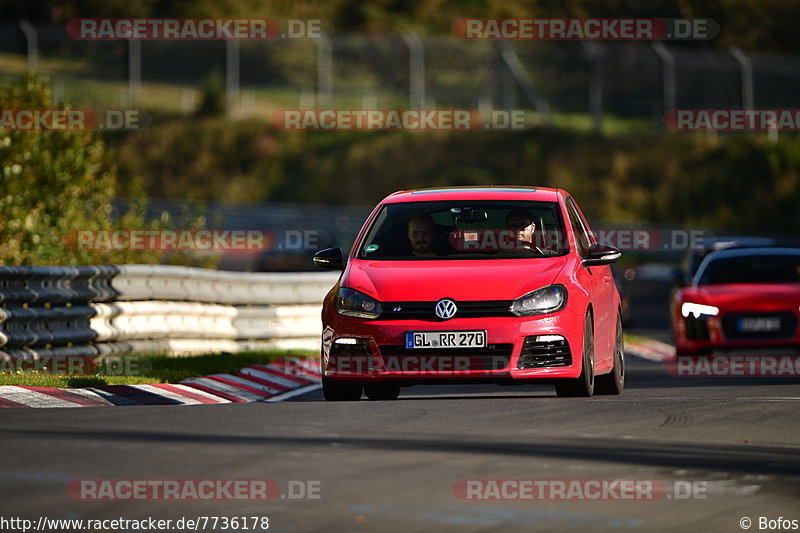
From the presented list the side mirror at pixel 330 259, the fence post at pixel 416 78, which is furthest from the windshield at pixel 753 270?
the fence post at pixel 416 78

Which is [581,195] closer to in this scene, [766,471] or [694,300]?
[694,300]

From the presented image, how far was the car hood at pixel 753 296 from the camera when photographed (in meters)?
20.2

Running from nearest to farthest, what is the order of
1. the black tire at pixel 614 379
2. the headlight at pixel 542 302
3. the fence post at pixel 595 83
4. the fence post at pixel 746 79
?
the headlight at pixel 542 302, the black tire at pixel 614 379, the fence post at pixel 746 79, the fence post at pixel 595 83

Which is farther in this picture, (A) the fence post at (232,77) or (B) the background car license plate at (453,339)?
(A) the fence post at (232,77)

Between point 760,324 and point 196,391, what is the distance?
8.60m

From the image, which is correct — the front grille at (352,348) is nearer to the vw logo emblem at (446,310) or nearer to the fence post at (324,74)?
the vw logo emblem at (446,310)

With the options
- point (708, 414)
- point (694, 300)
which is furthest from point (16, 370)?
point (694, 300)

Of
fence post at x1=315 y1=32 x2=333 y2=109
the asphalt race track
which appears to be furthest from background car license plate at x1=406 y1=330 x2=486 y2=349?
fence post at x1=315 y1=32 x2=333 y2=109

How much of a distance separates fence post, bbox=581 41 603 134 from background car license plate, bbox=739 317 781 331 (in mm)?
25590

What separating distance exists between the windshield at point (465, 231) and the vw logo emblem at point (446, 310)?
0.78 metres

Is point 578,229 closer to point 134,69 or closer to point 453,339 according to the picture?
point 453,339

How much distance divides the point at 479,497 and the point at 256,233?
39.5 m

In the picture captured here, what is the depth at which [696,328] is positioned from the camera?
20797mm

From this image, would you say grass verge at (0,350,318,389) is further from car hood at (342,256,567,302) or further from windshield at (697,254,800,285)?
windshield at (697,254,800,285)
